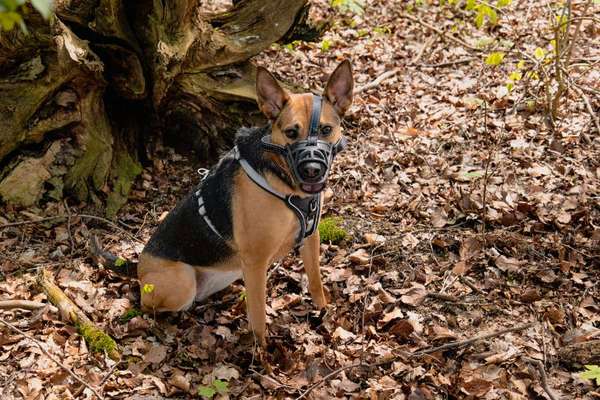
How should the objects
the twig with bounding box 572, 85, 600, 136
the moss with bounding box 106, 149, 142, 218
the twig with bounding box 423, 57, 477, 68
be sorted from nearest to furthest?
the twig with bounding box 572, 85, 600, 136 → the moss with bounding box 106, 149, 142, 218 → the twig with bounding box 423, 57, 477, 68

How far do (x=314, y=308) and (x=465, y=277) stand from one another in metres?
1.36

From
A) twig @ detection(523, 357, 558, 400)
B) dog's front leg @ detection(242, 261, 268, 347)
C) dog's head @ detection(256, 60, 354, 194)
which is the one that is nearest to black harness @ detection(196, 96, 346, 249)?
dog's head @ detection(256, 60, 354, 194)

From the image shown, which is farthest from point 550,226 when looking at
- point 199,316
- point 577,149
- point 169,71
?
point 169,71

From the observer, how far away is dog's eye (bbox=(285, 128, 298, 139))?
376cm

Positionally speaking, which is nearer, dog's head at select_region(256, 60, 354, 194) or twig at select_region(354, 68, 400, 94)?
dog's head at select_region(256, 60, 354, 194)

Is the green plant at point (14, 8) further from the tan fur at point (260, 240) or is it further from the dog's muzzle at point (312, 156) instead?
the tan fur at point (260, 240)

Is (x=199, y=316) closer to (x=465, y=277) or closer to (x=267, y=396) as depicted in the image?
(x=267, y=396)

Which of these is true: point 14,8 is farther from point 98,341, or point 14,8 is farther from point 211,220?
point 98,341

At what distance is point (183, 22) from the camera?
5809mm

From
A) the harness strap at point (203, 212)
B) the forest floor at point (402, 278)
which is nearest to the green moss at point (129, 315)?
the forest floor at point (402, 278)

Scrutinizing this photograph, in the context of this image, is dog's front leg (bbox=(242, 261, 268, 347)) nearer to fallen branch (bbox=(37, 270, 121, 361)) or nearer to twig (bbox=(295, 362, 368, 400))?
twig (bbox=(295, 362, 368, 400))

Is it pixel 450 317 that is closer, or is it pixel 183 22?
pixel 450 317

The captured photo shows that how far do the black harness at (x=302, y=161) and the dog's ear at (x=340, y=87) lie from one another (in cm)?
12

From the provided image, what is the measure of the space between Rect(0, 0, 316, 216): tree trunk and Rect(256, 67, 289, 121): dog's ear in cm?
215
